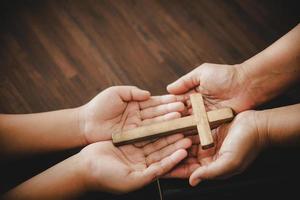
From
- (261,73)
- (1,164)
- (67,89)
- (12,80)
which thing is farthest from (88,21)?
(261,73)

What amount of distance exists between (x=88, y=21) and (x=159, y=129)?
1.18 m

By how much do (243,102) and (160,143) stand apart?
48cm

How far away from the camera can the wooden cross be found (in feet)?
4.24

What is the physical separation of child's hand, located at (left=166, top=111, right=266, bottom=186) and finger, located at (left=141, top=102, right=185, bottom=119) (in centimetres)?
18

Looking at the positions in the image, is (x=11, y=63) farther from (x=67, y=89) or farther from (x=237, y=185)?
(x=237, y=185)

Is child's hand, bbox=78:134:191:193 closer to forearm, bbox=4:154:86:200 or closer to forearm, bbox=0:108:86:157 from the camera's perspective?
forearm, bbox=4:154:86:200

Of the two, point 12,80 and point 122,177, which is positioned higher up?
point 12,80

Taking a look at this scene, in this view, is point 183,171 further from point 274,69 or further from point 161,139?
point 274,69

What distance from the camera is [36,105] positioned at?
184 centimetres

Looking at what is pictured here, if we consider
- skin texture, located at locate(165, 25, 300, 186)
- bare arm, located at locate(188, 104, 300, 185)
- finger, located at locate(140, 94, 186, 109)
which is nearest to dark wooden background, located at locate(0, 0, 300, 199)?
finger, located at locate(140, 94, 186, 109)

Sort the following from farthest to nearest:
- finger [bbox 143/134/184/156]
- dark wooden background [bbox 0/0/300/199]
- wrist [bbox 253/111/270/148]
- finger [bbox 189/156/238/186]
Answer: dark wooden background [bbox 0/0/300/199] → finger [bbox 143/134/184/156] → wrist [bbox 253/111/270/148] → finger [bbox 189/156/238/186]

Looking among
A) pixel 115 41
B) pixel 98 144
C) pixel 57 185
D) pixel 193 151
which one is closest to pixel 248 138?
pixel 193 151

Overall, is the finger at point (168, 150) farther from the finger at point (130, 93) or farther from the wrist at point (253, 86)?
the wrist at point (253, 86)

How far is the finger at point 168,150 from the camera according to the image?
1.31 m
